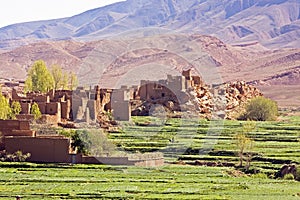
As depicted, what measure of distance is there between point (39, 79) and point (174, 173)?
102 ft

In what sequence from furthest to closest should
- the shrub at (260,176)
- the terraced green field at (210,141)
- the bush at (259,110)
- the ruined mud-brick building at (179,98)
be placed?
the bush at (259,110)
the ruined mud-brick building at (179,98)
the terraced green field at (210,141)
the shrub at (260,176)

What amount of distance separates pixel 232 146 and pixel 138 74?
3239 inches

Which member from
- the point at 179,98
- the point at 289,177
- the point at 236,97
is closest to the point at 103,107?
the point at 179,98

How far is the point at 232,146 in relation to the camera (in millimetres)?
43938

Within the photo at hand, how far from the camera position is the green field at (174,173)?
96.3 ft

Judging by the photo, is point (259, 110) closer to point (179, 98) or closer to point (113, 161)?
point (179, 98)

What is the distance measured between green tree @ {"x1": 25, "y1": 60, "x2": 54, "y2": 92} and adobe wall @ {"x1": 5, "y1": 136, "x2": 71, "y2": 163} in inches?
1058

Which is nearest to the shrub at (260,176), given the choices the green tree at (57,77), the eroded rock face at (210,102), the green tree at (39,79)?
the eroded rock face at (210,102)

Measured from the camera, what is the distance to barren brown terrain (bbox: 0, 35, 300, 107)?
13450 centimetres

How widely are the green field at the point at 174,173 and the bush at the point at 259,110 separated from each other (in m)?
9.48

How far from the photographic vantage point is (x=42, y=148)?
36.3 metres

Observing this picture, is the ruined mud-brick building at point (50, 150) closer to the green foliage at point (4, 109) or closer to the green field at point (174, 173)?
the green field at point (174, 173)

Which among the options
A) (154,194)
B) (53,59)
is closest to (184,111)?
(154,194)

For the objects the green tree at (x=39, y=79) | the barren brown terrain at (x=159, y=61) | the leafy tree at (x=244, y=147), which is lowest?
the leafy tree at (x=244, y=147)
